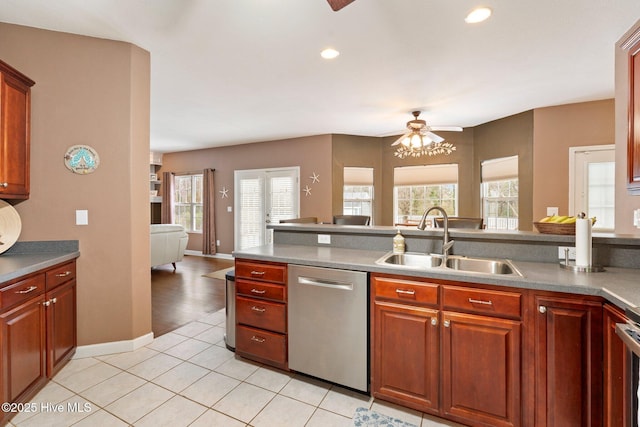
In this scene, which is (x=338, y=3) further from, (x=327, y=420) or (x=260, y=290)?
(x=327, y=420)

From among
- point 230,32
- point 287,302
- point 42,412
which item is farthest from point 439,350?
point 230,32

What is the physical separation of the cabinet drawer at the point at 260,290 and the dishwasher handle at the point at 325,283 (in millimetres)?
193

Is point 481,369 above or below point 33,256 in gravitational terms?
below

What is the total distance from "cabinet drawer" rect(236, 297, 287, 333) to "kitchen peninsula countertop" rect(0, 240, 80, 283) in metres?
1.31

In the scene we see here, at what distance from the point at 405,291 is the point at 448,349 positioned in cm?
39

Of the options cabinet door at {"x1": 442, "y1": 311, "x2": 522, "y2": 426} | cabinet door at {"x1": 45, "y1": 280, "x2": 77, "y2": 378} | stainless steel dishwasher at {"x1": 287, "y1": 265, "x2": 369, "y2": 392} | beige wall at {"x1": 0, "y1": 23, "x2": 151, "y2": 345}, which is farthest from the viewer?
beige wall at {"x1": 0, "y1": 23, "x2": 151, "y2": 345}

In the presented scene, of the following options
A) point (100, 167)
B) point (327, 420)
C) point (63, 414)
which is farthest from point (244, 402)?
point (100, 167)

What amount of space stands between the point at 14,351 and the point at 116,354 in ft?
2.89

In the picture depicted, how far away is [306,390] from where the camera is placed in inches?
80.0

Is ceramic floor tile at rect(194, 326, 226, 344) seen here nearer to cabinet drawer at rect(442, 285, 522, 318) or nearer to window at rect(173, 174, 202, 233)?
cabinet drawer at rect(442, 285, 522, 318)

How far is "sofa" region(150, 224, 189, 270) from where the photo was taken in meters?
5.10

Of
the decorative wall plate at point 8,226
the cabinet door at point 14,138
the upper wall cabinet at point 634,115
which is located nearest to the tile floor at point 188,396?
the decorative wall plate at point 8,226

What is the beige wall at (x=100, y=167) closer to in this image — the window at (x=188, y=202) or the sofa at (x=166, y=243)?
the sofa at (x=166, y=243)

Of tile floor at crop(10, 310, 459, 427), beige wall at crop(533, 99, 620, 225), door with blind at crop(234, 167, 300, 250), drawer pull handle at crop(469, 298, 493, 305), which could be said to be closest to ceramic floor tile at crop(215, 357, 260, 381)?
Answer: tile floor at crop(10, 310, 459, 427)
